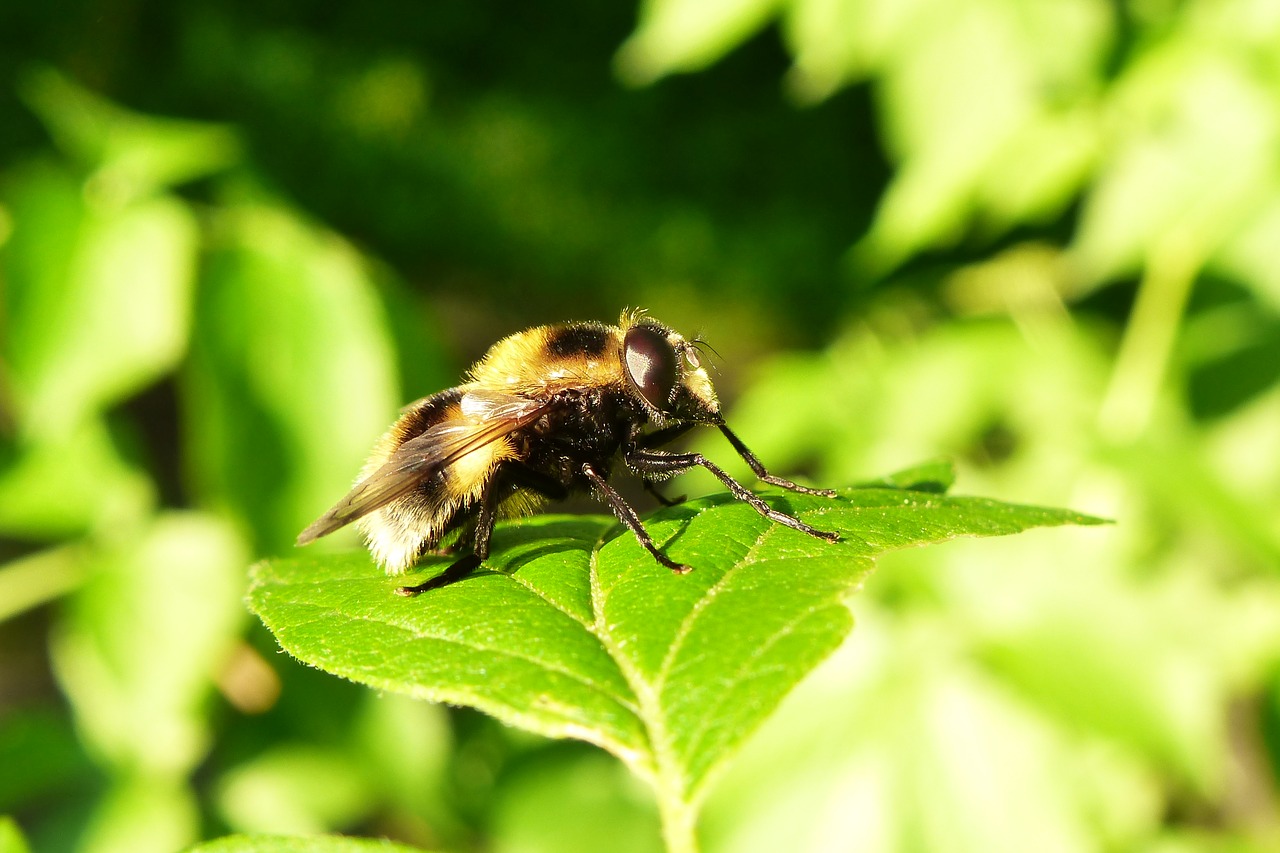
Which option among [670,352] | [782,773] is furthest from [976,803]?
[670,352]

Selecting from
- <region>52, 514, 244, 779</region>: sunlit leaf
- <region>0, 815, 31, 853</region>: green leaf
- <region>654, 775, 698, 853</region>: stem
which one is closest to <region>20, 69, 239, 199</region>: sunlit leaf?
<region>52, 514, 244, 779</region>: sunlit leaf

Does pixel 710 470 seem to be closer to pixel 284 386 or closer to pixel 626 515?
pixel 626 515

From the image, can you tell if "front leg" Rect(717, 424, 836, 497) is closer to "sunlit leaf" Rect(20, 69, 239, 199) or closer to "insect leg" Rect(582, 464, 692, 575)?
"insect leg" Rect(582, 464, 692, 575)

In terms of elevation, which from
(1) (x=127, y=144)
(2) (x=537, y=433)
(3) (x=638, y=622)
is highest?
(1) (x=127, y=144)

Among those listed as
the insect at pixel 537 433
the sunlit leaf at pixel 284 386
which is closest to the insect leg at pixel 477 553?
the insect at pixel 537 433

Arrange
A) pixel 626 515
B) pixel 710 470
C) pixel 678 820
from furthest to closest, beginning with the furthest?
pixel 710 470
pixel 626 515
pixel 678 820

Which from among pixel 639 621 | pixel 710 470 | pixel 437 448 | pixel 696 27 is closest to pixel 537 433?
pixel 437 448
